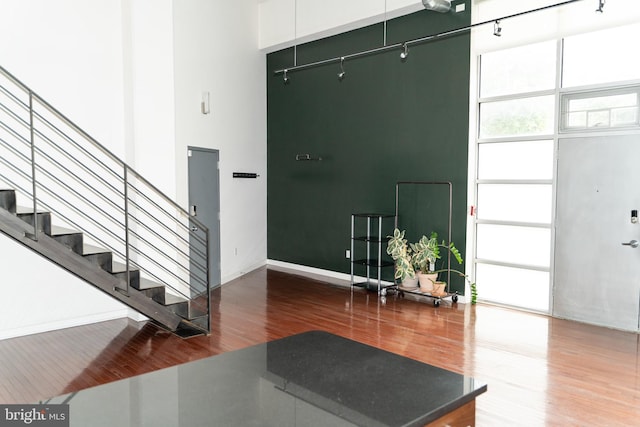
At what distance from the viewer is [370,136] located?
8.11 m

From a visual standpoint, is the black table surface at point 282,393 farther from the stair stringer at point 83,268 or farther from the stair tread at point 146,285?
the stair tread at point 146,285

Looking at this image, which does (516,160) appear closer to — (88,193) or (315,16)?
(315,16)

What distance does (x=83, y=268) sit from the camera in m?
4.58

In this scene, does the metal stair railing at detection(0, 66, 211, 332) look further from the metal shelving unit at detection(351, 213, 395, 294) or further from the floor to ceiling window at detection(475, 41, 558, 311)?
the floor to ceiling window at detection(475, 41, 558, 311)

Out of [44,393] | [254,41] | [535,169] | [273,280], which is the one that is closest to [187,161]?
[273,280]

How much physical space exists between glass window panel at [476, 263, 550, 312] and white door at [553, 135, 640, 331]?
0.67 ft

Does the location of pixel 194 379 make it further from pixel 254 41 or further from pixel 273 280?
pixel 254 41

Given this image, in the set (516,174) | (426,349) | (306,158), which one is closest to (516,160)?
(516,174)

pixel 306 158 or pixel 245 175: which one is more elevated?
pixel 306 158

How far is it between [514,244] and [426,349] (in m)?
2.49

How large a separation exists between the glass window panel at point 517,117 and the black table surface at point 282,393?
5.59 meters

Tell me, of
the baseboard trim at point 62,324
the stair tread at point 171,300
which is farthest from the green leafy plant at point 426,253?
the baseboard trim at point 62,324

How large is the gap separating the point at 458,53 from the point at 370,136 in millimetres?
1897

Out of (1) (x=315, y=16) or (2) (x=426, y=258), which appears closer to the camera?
(2) (x=426, y=258)
